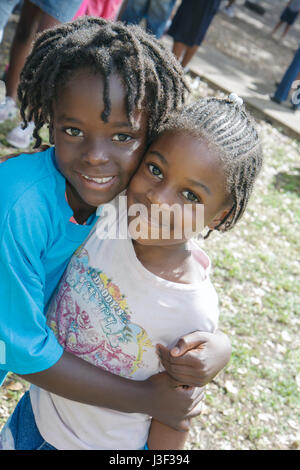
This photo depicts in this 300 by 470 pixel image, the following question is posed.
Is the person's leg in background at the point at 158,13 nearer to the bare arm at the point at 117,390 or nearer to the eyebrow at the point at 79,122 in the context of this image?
the eyebrow at the point at 79,122

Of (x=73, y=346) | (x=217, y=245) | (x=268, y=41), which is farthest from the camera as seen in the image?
(x=268, y=41)

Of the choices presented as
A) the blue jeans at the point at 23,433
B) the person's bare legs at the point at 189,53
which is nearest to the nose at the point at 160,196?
the blue jeans at the point at 23,433

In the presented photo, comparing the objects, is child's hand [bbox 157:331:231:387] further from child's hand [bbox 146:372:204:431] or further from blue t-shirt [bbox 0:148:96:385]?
blue t-shirt [bbox 0:148:96:385]

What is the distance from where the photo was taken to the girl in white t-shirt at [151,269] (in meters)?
1.42

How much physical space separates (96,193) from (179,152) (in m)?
0.27

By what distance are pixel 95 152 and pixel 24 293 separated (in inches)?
17.1

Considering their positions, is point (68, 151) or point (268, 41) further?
point (268, 41)

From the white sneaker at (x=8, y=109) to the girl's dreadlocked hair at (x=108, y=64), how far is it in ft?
8.68

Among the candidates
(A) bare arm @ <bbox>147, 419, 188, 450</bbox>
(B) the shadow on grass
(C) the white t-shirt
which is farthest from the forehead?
(B) the shadow on grass

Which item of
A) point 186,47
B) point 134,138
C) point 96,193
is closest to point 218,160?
point 134,138

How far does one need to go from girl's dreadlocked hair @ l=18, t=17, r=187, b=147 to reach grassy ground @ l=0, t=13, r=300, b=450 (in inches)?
66.3

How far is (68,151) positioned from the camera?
4.66 feet

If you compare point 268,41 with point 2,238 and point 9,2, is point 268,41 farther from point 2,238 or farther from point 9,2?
point 2,238

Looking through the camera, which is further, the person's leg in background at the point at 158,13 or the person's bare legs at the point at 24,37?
the person's leg in background at the point at 158,13
